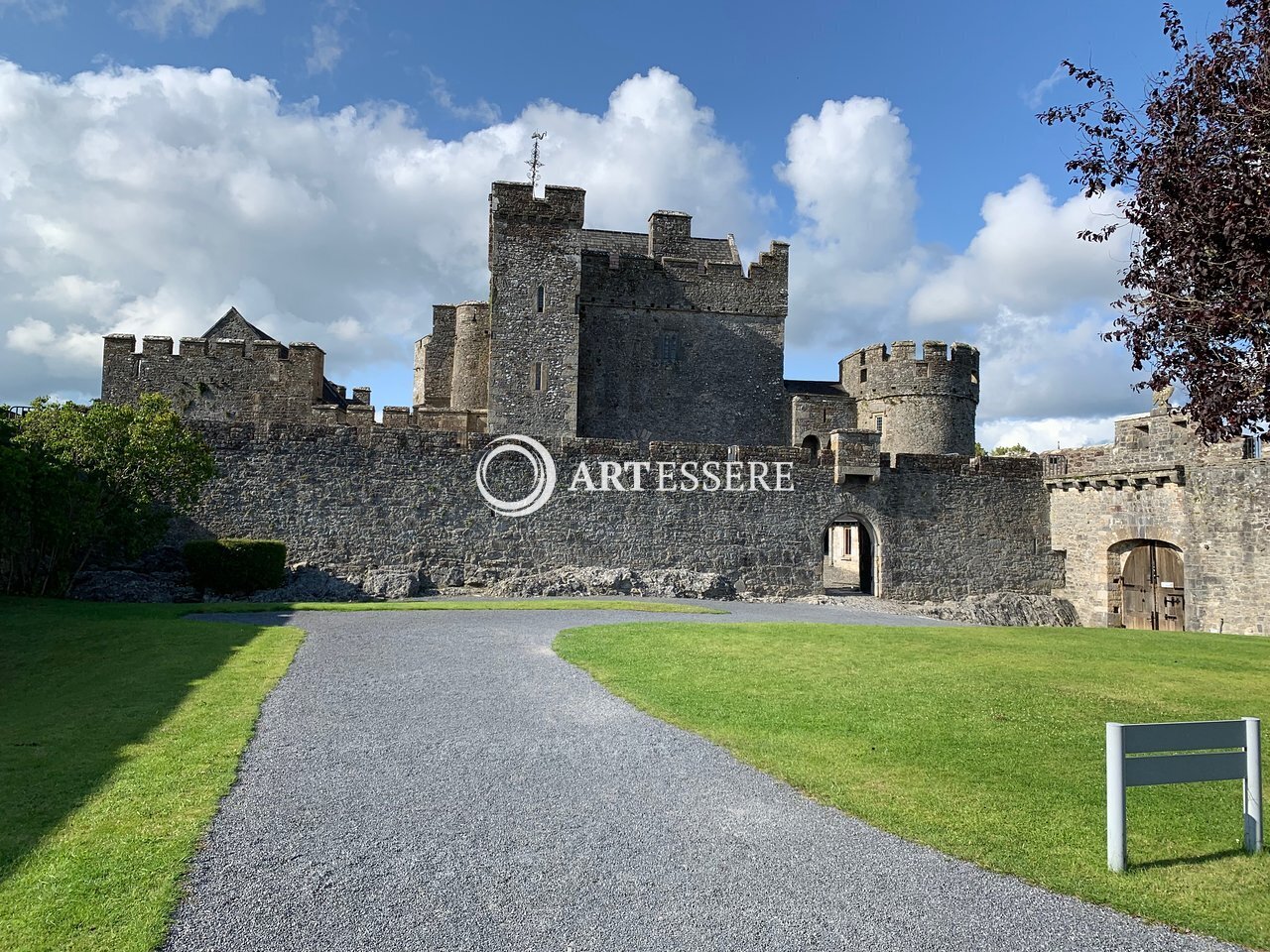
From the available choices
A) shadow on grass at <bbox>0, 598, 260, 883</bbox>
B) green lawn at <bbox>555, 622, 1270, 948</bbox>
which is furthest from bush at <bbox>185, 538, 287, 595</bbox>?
green lawn at <bbox>555, 622, 1270, 948</bbox>

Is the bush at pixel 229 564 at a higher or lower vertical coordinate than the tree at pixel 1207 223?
lower

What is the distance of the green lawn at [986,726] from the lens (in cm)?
538

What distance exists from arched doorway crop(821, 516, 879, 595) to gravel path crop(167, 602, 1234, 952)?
18033 mm

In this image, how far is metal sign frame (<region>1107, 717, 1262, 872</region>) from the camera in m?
5.26

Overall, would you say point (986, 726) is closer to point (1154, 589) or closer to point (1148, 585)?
point (1154, 589)

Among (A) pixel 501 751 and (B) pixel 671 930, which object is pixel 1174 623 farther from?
(B) pixel 671 930

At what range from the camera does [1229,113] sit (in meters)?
8.05

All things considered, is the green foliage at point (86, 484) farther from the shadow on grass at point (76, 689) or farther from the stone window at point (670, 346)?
the stone window at point (670, 346)

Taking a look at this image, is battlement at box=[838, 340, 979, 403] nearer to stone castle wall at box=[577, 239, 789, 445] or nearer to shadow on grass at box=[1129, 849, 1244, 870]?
stone castle wall at box=[577, 239, 789, 445]

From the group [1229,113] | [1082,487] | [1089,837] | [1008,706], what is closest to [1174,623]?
[1082,487]

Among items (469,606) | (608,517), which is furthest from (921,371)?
(469,606)

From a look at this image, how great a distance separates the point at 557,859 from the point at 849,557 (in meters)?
42.3

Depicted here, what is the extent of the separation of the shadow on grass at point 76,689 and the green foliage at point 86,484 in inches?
70.7

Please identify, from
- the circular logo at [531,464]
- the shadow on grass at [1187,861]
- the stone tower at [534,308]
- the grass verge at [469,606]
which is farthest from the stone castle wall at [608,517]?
the shadow on grass at [1187,861]
